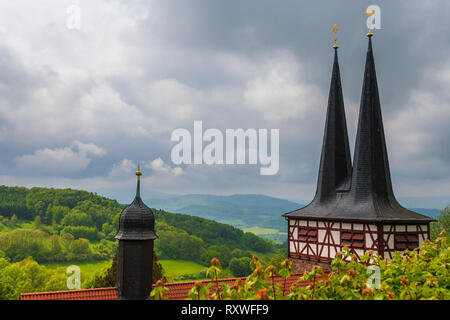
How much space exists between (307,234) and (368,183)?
3632mm

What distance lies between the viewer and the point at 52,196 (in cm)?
9469

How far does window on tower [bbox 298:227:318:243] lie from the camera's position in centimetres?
1777

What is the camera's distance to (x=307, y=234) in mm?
18125

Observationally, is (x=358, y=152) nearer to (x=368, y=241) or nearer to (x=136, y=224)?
(x=368, y=241)

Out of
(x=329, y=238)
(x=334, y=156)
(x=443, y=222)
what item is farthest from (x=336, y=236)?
(x=443, y=222)

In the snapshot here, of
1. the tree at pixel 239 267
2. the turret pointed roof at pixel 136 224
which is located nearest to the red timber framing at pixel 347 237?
the turret pointed roof at pixel 136 224

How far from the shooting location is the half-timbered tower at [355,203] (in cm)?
1555

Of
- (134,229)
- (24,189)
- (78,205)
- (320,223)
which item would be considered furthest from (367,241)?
(24,189)

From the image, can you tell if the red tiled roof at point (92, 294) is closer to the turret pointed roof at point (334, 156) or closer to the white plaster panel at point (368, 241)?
the white plaster panel at point (368, 241)

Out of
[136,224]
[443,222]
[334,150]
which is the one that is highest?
[334,150]

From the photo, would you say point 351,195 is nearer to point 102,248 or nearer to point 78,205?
point 102,248

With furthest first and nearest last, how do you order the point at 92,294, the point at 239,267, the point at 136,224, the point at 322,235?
the point at 239,267 < the point at 322,235 < the point at 136,224 < the point at 92,294
